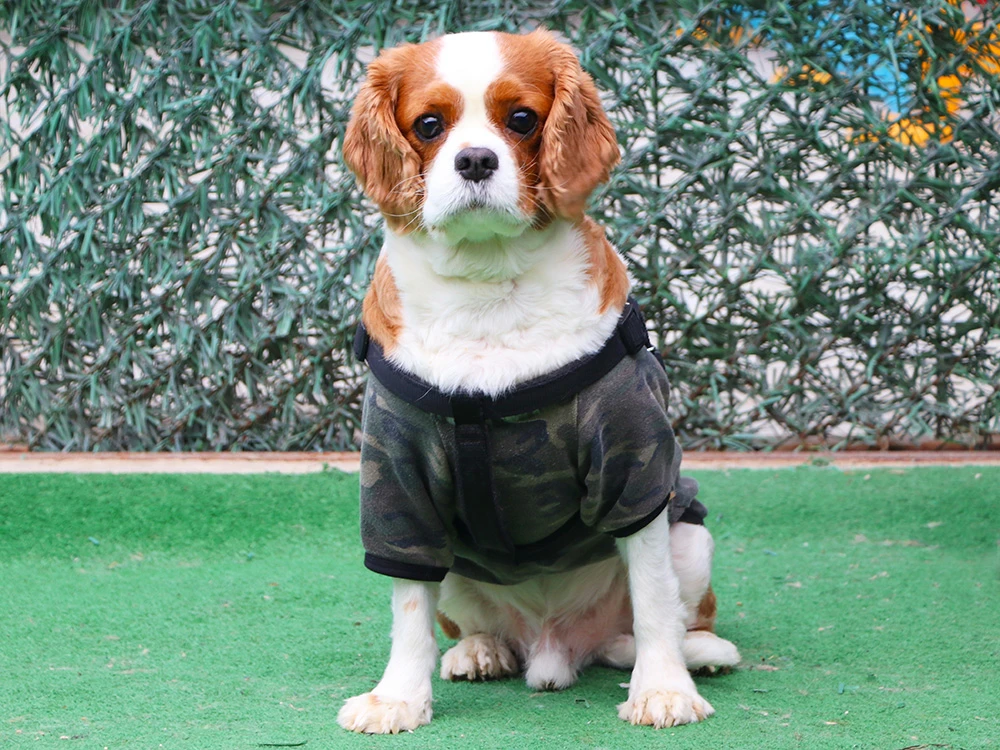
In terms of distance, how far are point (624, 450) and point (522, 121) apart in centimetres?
71

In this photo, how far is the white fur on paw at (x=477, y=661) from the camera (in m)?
2.86

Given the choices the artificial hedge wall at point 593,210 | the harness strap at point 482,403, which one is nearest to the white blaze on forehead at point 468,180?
the harness strap at point 482,403

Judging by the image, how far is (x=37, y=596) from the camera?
3.54 metres

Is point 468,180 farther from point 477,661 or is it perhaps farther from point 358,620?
point 358,620

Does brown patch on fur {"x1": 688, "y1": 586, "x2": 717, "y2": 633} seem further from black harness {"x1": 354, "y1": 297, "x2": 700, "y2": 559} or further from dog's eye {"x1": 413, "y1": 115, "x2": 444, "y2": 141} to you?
dog's eye {"x1": 413, "y1": 115, "x2": 444, "y2": 141}

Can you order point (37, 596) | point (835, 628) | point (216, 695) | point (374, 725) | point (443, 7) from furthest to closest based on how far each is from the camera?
point (443, 7) → point (37, 596) → point (835, 628) → point (216, 695) → point (374, 725)

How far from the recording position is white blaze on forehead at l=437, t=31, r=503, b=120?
2.39 meters

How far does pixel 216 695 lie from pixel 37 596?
3.81 feet

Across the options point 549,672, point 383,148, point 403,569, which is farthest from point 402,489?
point 383,148

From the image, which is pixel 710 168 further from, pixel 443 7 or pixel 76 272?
pixel 76 272

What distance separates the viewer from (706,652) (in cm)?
272

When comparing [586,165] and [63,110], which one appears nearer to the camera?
[586,165]

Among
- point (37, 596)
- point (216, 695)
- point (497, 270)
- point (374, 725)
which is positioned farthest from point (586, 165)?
point (37, 596)

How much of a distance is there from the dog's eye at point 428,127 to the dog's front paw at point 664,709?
1.24 m
